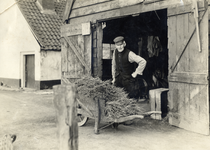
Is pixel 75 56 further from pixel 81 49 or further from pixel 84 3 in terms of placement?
pixel 84 3

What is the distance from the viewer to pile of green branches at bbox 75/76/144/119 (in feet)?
14.8

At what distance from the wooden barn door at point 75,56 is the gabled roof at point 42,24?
5.11m

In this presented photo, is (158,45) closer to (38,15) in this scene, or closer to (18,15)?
(38,15)

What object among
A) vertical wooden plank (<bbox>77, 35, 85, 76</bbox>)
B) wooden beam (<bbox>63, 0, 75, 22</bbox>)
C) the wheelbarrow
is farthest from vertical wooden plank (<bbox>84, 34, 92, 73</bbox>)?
the wheelbarrow

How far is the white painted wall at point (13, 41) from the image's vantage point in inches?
516

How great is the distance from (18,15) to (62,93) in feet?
42.1

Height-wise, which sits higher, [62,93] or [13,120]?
[62,93]

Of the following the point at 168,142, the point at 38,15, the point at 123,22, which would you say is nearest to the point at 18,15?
the point at 38,15

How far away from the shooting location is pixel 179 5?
16.9ft

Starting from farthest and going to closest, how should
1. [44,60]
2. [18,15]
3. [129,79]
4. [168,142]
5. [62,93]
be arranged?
[18,15]
[44,60]
[129,79]
[168,142]
[62,93]

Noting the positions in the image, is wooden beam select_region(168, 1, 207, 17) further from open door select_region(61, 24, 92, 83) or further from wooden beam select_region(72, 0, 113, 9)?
open door select_region(61, 24, 92, 83)

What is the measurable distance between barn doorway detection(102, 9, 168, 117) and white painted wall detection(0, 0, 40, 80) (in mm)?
5486

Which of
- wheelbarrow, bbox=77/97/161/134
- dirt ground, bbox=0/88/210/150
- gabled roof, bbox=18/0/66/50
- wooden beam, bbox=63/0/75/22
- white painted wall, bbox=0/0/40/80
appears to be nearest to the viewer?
dirt ground, bbox=0/88/210/150

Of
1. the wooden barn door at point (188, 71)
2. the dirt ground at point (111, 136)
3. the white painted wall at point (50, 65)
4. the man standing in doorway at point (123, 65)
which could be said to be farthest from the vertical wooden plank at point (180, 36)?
the white painted wall at point (50, 65)
